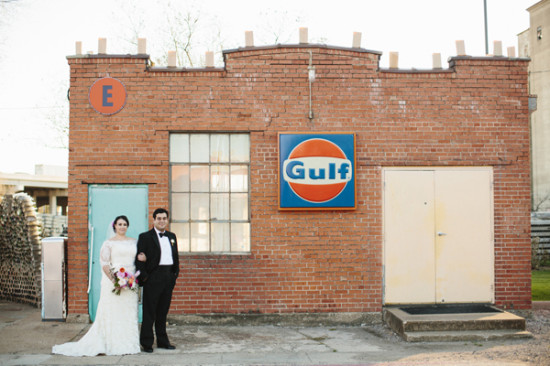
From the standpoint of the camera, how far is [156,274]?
7195 millimetres

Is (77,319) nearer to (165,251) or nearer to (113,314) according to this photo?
(113,314)

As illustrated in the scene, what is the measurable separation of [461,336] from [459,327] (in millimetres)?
198

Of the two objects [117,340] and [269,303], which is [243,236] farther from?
[117,340]

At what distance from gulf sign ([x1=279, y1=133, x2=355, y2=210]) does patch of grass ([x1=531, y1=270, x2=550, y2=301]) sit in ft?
18.9

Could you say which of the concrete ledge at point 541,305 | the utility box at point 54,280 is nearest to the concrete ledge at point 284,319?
the utility box at point 54,280

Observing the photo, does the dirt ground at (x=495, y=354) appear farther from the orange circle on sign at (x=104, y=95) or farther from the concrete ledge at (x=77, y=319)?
the orange circle on sign at (x=104, y=95)

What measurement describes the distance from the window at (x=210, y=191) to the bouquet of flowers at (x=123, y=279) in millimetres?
2011

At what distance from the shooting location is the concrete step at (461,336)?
7.77m

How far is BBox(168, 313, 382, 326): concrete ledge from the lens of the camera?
8.86m

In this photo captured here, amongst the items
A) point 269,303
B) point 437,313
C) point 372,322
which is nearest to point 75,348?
point 269,303

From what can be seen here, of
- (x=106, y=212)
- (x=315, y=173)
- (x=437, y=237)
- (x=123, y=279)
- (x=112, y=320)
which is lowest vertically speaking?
(x=112, y=320)

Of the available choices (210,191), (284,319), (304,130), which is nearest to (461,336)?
(284,319)

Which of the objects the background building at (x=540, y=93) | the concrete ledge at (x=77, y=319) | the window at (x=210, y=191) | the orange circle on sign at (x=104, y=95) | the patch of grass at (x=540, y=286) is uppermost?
the background building at (x=540, y=93)

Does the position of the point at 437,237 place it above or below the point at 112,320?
above
